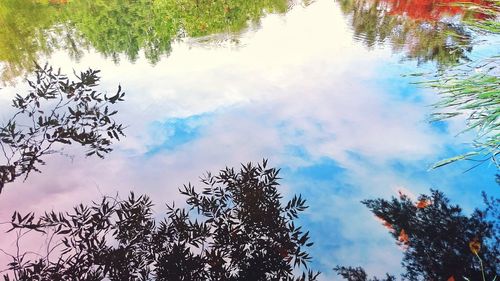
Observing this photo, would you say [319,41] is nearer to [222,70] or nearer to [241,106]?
[222,70]

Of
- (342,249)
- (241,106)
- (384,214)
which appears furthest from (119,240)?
(241,106)

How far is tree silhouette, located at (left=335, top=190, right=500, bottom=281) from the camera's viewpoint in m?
2.42

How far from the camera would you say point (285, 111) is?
4309mm

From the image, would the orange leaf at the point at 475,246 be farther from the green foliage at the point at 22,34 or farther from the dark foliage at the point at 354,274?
the green foliage at the point at 22,34

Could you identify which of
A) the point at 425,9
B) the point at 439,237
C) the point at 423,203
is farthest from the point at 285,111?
the point at 425,9

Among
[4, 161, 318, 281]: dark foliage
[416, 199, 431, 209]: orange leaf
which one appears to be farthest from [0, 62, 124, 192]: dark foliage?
[416, 199, 431, 209]: orange leaf

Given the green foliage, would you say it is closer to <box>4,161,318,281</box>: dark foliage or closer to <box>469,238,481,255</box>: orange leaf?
<box>4,161,318,281</box>: dark foliage

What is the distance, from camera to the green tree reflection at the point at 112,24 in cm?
638

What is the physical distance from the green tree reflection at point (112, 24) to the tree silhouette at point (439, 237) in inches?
178

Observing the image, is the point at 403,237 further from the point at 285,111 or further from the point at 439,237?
the point at 285,111

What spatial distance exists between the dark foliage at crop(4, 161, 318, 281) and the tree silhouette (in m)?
0.56

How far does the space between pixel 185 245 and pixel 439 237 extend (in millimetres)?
1905

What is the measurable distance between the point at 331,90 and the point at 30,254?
374 centimetres

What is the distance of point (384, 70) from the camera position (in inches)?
195
